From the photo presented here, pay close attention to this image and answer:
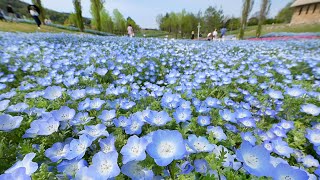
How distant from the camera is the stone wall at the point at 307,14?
33438mm

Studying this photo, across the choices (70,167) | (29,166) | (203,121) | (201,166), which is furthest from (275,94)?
(29,166)

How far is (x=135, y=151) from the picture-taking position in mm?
890

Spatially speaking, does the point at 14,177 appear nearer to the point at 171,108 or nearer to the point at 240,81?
the point at 171,108

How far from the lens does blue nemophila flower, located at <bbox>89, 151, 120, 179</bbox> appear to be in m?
0.77

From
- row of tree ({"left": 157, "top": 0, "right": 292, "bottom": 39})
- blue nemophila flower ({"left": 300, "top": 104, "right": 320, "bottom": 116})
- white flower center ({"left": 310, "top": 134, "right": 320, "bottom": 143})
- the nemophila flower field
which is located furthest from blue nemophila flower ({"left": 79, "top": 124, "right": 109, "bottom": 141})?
row of tree ({"left": 157, "top": 0, "right": 292, "bottom": 39})

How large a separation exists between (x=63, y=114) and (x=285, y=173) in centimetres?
114

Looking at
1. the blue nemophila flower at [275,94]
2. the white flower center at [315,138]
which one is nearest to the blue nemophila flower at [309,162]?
the white flower center at [315,138]

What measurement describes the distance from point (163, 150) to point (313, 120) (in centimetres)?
196

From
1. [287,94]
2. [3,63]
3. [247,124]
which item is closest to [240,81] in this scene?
[287,94]

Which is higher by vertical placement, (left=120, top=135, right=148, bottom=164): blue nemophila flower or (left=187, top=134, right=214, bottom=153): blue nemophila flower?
(left=120, top=135, right=148, bottom=164): blue nemophila flower

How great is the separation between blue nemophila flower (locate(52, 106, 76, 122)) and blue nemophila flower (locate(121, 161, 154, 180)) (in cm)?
62

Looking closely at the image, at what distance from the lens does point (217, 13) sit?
45.1 metres

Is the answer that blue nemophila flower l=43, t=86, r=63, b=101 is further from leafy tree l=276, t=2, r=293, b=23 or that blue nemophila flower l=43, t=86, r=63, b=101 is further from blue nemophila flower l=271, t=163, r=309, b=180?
leafy tree l=276, t=2, r=293, b=23

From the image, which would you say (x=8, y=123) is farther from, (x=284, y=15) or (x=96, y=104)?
(x=284, y=15)
